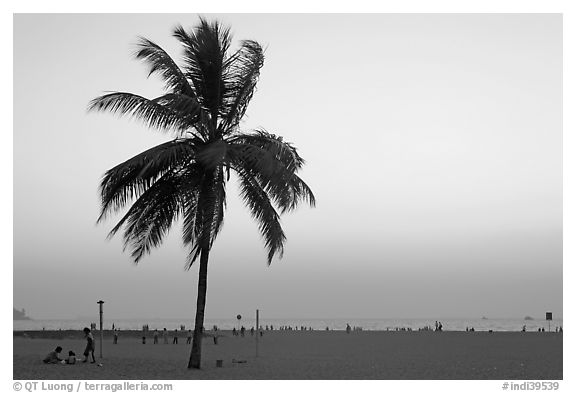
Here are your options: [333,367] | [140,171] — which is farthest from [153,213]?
[333,367]

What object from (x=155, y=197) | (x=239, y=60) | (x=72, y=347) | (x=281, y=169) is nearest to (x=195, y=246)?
(x=155, y=197)

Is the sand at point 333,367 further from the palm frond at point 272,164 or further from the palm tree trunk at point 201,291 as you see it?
the palm frond at point 272,164

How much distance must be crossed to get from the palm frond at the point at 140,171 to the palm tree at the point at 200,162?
0.03 metres

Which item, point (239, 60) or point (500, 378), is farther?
point (239, 60)

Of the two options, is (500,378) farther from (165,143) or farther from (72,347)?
(72,347)

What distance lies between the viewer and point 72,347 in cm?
4397

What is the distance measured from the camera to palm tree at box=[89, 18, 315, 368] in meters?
22.0

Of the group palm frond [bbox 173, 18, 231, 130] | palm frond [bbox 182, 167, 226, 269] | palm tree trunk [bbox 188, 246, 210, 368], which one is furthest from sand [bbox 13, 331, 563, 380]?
palm frond [bbox 173, 18, 231, 130]

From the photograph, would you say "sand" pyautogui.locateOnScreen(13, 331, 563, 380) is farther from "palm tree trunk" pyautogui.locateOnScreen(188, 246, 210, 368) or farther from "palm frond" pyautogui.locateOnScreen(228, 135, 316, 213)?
"palm frond" pyautogui.locateOnScreen(228, 135, 316, 213)

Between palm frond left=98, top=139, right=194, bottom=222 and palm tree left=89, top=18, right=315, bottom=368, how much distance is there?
0.03m

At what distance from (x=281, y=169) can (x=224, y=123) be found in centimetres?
278

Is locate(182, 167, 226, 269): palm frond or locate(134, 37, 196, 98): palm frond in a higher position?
locate(134, 37, 196, 98): palm frond
